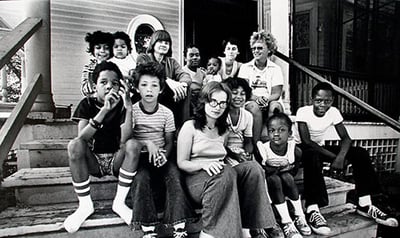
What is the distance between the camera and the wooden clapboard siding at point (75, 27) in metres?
3.43

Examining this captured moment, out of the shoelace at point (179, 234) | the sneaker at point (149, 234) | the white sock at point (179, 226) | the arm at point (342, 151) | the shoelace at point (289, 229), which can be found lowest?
the shoelace at point (289, 229)

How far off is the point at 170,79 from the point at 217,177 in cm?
79

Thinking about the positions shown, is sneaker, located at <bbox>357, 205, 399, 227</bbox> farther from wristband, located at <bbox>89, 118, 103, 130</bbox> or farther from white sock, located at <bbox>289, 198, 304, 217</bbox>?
wristband, located at <bbox>89, 118, 103, 130</bbox>

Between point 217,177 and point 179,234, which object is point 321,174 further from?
point 179,234

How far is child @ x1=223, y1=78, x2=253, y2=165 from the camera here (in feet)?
6.35

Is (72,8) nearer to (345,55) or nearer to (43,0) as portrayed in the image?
(43,0)

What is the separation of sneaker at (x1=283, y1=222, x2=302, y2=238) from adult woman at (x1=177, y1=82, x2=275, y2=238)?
8.9 inches

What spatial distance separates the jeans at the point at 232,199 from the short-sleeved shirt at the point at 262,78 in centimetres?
88

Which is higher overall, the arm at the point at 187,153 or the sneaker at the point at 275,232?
the arm at the point at 187,153

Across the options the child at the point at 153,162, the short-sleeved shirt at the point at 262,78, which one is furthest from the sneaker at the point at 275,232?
the short-sleeved shirt at the point at 262,78

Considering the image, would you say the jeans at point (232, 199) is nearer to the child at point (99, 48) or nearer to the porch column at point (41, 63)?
the child at point (99, 48)

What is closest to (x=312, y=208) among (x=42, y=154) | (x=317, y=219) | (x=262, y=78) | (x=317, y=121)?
(x=317, y=219)

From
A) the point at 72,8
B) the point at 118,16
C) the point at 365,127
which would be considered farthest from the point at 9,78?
the point at 365,127

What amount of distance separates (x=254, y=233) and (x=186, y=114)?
76 centimetres
